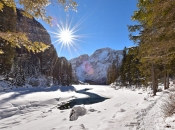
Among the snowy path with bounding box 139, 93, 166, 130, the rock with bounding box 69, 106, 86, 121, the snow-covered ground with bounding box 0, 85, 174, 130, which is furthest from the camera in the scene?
the rock with bounding box 69, 106, 86, 121

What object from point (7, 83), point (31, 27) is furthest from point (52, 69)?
point (7, 83)

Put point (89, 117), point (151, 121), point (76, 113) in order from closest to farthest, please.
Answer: point (151, 121) → point (89, 117) → point (76, 113)

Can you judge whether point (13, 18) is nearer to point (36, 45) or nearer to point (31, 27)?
point (36, 45)

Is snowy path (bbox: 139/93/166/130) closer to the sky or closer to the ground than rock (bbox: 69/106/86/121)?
closer to the sky

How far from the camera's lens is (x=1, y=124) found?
863 centimetres

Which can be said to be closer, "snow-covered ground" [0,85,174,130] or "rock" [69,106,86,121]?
"snow-covered ground" [0,85,174,130]

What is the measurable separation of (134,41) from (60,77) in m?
70.5

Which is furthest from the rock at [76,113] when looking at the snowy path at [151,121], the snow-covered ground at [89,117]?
the snowy path at [151,121]

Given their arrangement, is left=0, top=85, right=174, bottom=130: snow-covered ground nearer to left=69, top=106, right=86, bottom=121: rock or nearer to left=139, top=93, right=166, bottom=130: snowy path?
left=139, top=93, right=166, bottom=130: snowy path

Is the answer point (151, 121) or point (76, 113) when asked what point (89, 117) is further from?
point (151, 121)

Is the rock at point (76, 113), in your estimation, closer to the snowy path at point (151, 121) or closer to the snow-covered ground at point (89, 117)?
the snow-covered ground at point (89, 117)

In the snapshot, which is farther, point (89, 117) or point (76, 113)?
point (76, 113)

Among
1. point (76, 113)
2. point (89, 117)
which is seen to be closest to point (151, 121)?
point (89, 117)

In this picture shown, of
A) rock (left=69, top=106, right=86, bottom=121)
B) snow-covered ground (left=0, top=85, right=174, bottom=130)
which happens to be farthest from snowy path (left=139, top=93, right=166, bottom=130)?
rock (left=69, top=106, right=86, bottom=121)
